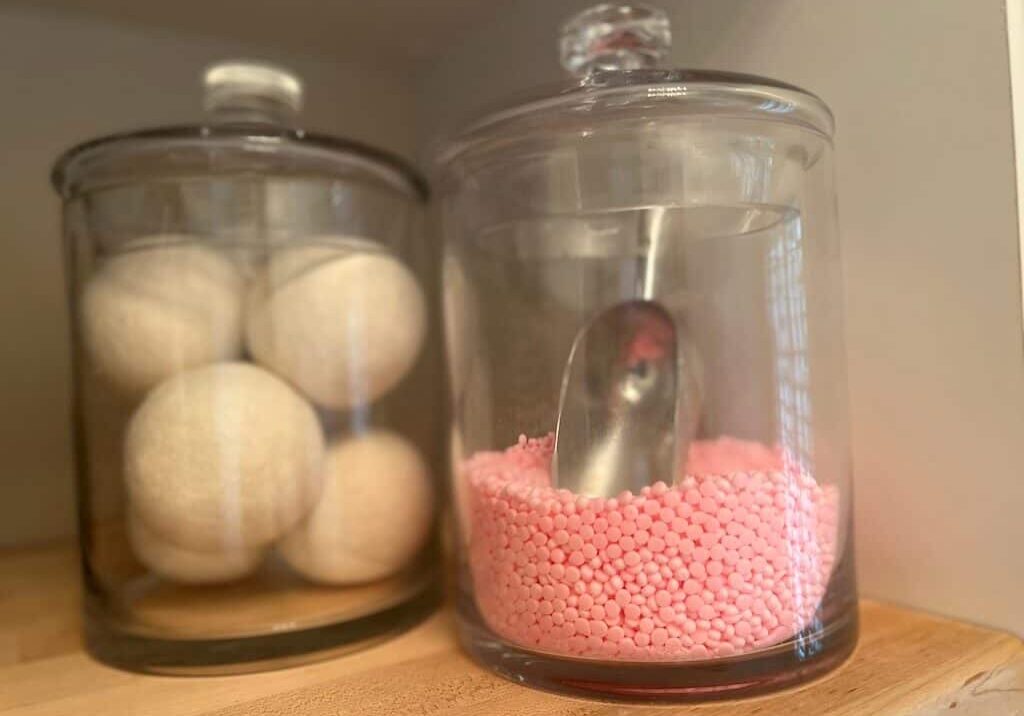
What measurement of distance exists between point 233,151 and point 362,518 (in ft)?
0.60

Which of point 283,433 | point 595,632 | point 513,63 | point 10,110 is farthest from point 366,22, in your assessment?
point 595,632

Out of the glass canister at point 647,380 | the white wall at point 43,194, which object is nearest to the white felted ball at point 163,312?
the glass canister at point 647,380

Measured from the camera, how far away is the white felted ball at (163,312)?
0.43m

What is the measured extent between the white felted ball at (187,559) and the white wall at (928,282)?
29cm

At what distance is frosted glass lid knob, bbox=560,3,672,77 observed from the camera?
1.40 ft

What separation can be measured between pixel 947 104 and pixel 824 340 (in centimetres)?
11

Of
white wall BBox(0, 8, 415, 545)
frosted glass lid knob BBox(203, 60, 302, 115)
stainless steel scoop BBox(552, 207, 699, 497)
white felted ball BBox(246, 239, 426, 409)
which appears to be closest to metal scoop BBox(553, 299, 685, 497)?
stainless steel scoop BBox(552, 207, 699, 497)

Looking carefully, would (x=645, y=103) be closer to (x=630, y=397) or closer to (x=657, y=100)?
(x=657, y=100)

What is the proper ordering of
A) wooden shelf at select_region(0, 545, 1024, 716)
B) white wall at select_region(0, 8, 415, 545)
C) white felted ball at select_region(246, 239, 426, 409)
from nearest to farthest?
wooden shelf at select_region(0, 545, 1024, 716)
white felted ball at select_region(246, 239, 426, 409)
white wall at select_region(0, 8, 415, 545)

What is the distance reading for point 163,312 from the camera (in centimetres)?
43

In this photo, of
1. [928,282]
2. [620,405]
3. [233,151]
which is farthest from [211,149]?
[928,282]

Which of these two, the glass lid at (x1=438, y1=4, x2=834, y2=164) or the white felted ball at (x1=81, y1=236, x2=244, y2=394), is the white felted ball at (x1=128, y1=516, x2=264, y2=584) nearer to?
the white felted ball at (x1=81, y1=236, x2=244, y2=394)

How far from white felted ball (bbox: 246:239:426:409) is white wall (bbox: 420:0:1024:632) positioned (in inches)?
8.8

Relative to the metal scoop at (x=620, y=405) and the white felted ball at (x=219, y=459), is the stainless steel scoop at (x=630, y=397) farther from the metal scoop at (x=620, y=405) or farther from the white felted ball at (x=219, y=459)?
the white felted ball at (x=219, y=459)
